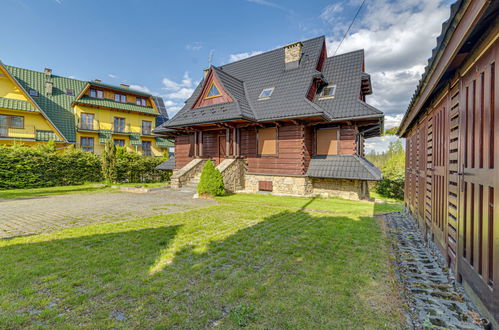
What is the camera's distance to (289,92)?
13500 millimetres

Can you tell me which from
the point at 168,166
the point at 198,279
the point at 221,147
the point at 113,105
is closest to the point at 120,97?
the point at 113,105

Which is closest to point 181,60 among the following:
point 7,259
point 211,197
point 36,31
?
point 36,31

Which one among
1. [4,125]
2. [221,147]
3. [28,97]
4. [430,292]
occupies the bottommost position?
[430,292]

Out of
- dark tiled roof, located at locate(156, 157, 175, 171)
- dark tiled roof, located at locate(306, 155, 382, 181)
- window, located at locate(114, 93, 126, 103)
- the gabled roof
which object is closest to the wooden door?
dark tiled roof, located at locate(306, 155, 382, 181)

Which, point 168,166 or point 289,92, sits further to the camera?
point 168,166

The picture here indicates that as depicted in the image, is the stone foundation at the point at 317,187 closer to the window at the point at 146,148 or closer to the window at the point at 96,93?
the window at the point at 146,148

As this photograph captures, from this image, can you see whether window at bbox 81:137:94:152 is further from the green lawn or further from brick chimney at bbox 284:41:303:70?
the green lawn

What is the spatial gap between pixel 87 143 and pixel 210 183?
790 inches

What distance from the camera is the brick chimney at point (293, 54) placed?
14.8 meters

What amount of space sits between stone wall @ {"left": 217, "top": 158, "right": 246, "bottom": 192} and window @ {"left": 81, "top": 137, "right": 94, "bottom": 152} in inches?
739

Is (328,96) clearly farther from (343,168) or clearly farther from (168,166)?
(168,166)

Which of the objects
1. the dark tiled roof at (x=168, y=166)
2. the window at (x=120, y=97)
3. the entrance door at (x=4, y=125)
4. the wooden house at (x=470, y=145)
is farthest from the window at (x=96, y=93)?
the wooden house at (x=470, y=145)

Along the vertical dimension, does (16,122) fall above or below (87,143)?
above

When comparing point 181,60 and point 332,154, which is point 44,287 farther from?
point 181,60
